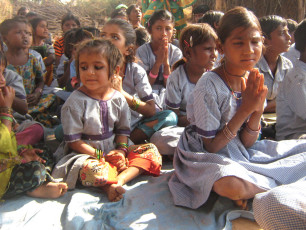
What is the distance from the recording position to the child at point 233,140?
1759 mm

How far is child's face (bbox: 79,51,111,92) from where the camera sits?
2.14m

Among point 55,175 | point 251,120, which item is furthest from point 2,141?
point 251,120

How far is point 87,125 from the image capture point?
2133 millimetres

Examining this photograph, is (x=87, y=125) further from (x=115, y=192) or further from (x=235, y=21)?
(x=235, y=21)

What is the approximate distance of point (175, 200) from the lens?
1.90 meters

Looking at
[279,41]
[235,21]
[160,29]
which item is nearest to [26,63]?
[160,29]

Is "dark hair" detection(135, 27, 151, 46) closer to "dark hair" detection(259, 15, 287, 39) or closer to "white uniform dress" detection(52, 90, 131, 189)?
"dark hair" detection(259, 15, 287, 39)

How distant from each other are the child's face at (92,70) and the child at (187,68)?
0.76m

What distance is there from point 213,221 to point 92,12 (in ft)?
36.4

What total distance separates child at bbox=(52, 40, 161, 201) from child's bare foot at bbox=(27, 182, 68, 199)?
0.34 ft

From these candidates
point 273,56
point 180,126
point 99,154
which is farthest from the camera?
point 273,56

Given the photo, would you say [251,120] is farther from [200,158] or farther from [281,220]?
[281,220]

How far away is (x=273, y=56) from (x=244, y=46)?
1.82 m

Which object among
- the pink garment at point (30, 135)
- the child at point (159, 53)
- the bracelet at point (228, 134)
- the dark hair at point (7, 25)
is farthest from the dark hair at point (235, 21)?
the dark hair at point (7, 25)
